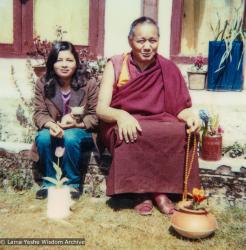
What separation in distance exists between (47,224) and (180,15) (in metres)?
3.12

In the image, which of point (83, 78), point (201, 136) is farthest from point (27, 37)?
point (201, 136)

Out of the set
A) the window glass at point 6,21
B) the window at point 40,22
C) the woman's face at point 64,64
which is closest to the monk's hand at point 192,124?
the woman's face at point 64,64

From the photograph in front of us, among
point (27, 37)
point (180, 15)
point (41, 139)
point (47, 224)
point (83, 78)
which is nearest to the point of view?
point (47, 224)

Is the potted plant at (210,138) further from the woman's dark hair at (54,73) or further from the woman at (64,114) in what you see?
the woman's dark hair at (54,73)

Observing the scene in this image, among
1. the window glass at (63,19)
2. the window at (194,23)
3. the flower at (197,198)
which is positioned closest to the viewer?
the flower at (197,198)

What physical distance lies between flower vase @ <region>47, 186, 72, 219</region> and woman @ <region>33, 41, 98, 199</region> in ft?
1.15

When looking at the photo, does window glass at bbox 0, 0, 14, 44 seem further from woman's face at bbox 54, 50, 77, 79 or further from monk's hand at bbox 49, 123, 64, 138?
monk's hand at bbox 49, 123, 64, 138

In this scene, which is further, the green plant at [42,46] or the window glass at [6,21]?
the window glass at [6,21]

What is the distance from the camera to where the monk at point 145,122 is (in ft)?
13.1

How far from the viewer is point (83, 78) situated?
4605 millimetres

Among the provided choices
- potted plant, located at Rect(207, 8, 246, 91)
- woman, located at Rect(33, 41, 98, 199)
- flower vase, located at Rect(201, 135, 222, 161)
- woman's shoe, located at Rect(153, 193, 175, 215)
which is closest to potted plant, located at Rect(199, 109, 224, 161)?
flower vase, located at Rect(201, 135, 222, 161)

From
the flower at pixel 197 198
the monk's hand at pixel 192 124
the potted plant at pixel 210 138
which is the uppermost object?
the monk's hand at pixel 192 124

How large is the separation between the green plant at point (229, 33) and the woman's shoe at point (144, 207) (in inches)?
82.4

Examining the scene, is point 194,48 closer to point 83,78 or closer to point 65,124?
point 83,78
